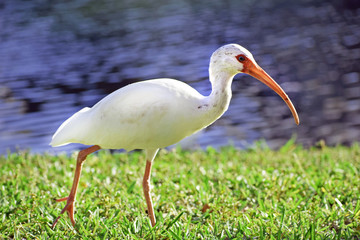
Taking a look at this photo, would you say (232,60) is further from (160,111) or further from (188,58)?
(188,58)

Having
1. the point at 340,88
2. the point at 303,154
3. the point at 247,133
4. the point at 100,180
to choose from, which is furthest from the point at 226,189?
the point at 340,88

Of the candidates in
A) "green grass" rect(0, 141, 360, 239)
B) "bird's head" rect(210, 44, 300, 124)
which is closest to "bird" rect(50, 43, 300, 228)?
"bird's head" rect(210, 44, 300, 124)

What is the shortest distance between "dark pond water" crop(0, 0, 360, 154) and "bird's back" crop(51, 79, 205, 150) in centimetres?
328

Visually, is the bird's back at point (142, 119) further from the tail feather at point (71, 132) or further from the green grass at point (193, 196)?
the green grass at point (193, 196)

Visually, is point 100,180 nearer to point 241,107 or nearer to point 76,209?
point 76,209

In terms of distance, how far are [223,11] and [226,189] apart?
10496 millimetres

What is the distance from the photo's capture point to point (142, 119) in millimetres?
3359

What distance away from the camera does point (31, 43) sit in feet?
37.2

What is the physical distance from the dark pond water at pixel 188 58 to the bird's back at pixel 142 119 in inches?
129

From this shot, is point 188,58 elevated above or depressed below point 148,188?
below

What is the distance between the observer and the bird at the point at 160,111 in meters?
3.33

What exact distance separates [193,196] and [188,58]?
6.63m

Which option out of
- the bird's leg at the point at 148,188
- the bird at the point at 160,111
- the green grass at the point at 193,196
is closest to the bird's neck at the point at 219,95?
the bird at the point at 160,111

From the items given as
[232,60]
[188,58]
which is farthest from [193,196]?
[188,58]
